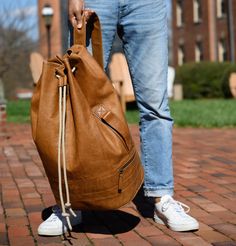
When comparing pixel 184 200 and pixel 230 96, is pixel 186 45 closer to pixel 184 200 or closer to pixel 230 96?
pixel 230 96

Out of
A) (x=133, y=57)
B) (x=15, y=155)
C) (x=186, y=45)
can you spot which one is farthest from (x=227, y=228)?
(x=186, y=45)

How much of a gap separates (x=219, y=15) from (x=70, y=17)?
34437 mm

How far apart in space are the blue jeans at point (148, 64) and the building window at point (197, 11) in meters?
35.7

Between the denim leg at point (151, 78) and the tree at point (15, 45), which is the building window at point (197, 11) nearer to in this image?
the tree at point (15, 45)

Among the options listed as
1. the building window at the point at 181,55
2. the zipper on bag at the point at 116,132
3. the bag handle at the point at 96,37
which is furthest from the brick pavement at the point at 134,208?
the building window at the point at 181,55

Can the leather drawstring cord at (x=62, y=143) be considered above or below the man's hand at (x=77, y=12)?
below

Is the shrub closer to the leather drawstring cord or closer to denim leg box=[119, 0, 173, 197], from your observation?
denim leg box=[119, 0, 173, 197]

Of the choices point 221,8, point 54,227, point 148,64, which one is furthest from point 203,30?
point 54,227

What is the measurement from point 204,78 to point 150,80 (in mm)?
23192

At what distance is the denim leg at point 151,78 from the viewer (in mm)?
3287

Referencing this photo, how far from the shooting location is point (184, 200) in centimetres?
406

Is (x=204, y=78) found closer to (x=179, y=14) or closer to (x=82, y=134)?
(x=179, y=14)

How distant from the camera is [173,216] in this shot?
3250 millimetres

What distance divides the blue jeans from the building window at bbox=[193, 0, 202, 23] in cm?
3568
